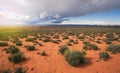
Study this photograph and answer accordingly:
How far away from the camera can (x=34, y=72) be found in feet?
27.8

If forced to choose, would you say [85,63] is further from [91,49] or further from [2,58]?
[2,58]

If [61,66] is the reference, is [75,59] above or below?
above

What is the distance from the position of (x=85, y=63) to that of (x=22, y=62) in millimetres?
5619

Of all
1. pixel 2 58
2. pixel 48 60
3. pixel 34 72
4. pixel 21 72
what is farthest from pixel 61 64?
pixel 2 58

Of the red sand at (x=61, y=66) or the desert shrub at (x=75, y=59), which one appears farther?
the desert shrub at (x=75, y=59)

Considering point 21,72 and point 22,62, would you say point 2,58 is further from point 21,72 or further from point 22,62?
point 21,72

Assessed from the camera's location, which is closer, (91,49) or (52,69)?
(52,69)

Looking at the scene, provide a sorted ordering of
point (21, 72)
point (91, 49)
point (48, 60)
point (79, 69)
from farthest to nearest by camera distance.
Answer: point (91, 49) → point (48, 60) → point (79, 69) → point (21, 72)

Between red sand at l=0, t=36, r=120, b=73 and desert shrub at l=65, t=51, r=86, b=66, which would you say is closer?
red sand at l=0, t=36, r=120, b=73

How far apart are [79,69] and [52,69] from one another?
85.1 inches

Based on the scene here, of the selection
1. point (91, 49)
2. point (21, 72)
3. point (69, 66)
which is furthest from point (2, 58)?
point (91, 49)

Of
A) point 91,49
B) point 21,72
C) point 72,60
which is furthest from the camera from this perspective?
point 91,49

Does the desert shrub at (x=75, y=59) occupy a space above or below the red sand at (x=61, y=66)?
above

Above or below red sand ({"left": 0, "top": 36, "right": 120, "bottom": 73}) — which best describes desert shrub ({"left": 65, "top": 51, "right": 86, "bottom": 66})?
above
